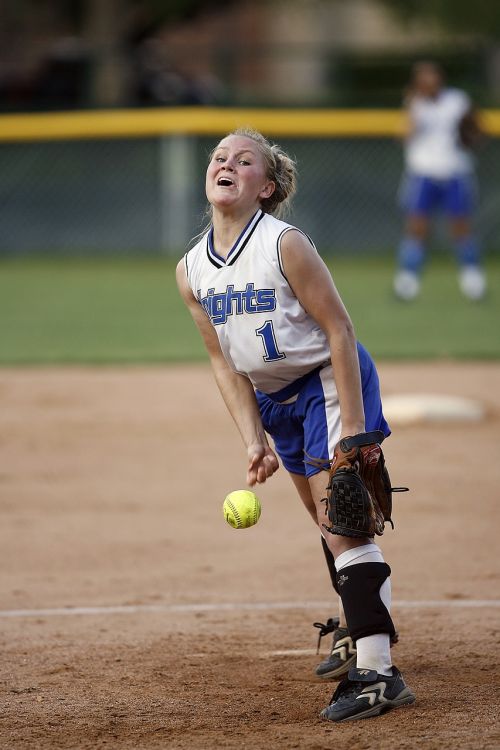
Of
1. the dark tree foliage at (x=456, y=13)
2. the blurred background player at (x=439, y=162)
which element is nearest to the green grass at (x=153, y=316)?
the blurred background player at (x=439, y=162)

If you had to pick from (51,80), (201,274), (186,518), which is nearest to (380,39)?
(51,80)

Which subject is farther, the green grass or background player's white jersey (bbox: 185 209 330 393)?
the green grass

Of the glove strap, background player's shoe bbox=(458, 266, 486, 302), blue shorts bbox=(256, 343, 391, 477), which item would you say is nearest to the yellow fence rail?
background player's shoe bbox=(458, 266, 486, 302)

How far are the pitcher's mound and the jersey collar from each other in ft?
14.8

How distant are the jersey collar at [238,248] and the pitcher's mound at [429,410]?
A: 4502 millimetres

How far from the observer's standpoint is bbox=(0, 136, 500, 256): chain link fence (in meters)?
18.1

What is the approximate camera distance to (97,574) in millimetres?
5648

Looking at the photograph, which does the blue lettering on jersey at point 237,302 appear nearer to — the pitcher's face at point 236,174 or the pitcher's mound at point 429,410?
the pitcher's face at point 236,174

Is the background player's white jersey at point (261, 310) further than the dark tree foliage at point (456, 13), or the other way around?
the dark tree foliage at point (456, 13)

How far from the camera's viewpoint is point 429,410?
8.41 meters

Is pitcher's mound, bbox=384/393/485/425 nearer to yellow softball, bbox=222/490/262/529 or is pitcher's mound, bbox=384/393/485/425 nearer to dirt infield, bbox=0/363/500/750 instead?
dirt infield, bbox=0/363/500/750

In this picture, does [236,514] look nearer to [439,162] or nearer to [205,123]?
[439,162]

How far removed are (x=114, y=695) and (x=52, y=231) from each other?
15.8 meters

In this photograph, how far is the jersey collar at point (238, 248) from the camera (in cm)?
386
